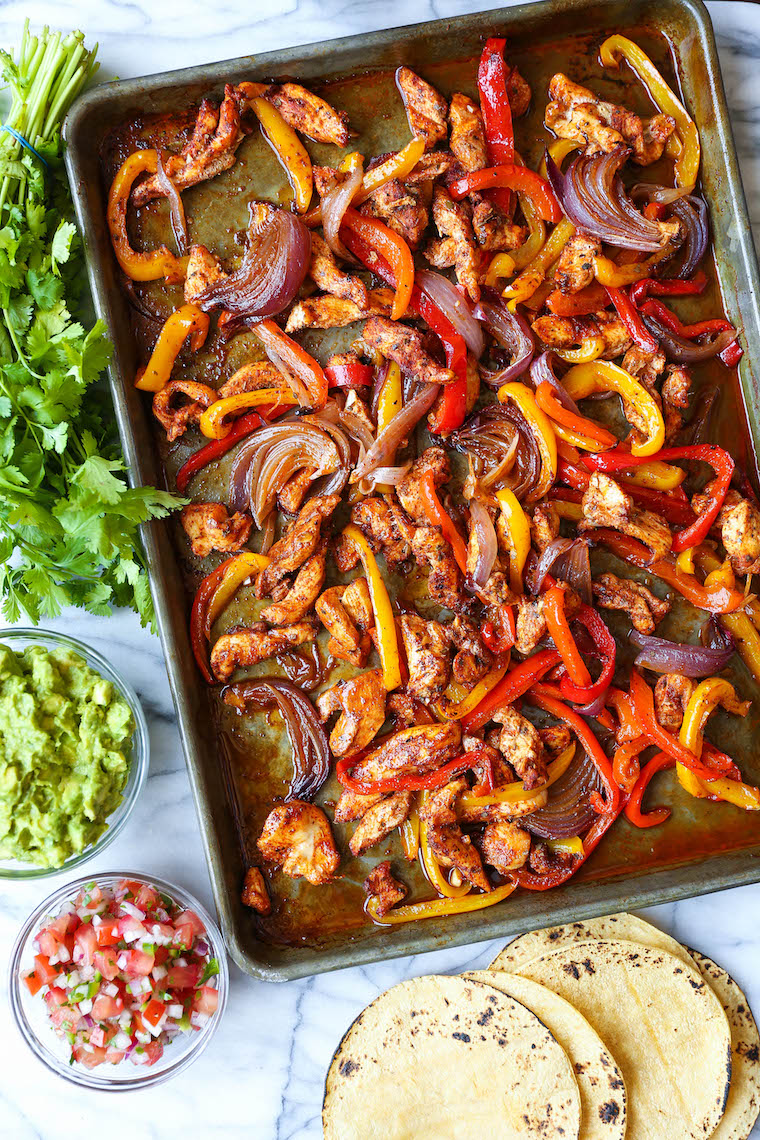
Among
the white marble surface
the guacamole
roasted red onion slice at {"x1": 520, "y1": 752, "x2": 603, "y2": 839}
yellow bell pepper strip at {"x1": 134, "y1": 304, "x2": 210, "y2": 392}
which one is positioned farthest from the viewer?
the white marble surface

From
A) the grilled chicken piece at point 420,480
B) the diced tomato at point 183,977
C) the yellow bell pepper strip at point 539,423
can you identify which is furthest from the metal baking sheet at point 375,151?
the grilled chicken piece at point 420,480

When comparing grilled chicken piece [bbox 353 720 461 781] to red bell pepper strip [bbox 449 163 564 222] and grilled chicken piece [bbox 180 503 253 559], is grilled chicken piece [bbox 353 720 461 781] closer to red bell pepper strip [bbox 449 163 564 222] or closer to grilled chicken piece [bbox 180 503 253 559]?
grilled chicken piece [bbox 180 503 253 559]

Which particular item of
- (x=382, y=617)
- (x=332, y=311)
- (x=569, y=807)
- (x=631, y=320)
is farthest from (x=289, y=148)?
(x=569, y=807)

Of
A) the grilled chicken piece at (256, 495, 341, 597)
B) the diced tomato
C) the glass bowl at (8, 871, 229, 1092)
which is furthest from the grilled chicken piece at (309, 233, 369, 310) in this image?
the diced tomato

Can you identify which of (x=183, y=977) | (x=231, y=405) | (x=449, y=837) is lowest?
(x=183, y=977)

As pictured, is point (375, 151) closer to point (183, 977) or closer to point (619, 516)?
point (619, 516)

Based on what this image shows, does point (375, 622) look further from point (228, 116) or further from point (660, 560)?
point (228, 116)

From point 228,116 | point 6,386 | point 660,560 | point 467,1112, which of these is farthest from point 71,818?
point 228,116

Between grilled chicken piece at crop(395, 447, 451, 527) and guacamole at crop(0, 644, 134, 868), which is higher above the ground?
grilled chicken piece at crop(395, 447, 451, 527)
